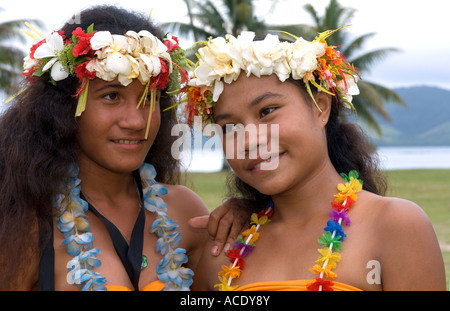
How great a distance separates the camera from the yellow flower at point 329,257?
2517mm

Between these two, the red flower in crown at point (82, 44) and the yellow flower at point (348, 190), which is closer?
the yellow flower at point (348, 190)

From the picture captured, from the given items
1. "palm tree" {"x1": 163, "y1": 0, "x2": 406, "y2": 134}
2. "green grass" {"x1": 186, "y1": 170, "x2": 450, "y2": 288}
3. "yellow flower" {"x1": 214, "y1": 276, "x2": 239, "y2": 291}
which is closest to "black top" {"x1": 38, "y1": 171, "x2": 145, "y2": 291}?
"yellow flower" {"x1": 214, "y1": 276, "x2": 239, "y2": 291}

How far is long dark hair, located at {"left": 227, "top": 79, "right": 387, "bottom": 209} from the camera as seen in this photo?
3.02m

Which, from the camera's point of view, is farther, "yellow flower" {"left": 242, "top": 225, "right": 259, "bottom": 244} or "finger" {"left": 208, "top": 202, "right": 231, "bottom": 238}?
"finger" {"left": 208, "top": 202, "right": 231, "bottom": 238}

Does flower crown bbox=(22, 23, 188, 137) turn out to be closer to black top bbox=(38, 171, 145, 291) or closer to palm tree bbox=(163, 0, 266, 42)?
black top bbox=(38, 171, 145, 291)

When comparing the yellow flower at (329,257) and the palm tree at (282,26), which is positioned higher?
the palm tree at (282,26)

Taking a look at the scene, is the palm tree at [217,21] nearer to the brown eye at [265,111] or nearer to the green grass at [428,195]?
the green grass at [428,195]

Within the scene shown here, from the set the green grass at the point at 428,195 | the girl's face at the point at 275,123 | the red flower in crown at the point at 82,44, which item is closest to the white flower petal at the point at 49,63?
the red flower in crown at the point at 82,44

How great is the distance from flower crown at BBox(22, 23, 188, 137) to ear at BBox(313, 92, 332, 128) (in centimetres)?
73

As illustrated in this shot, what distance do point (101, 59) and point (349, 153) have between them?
4.53ft

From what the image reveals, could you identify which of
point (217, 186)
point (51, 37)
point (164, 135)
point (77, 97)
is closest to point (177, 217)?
point (164, 135)

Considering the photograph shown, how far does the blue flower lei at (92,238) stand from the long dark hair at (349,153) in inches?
19.2

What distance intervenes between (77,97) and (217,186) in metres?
15.5
